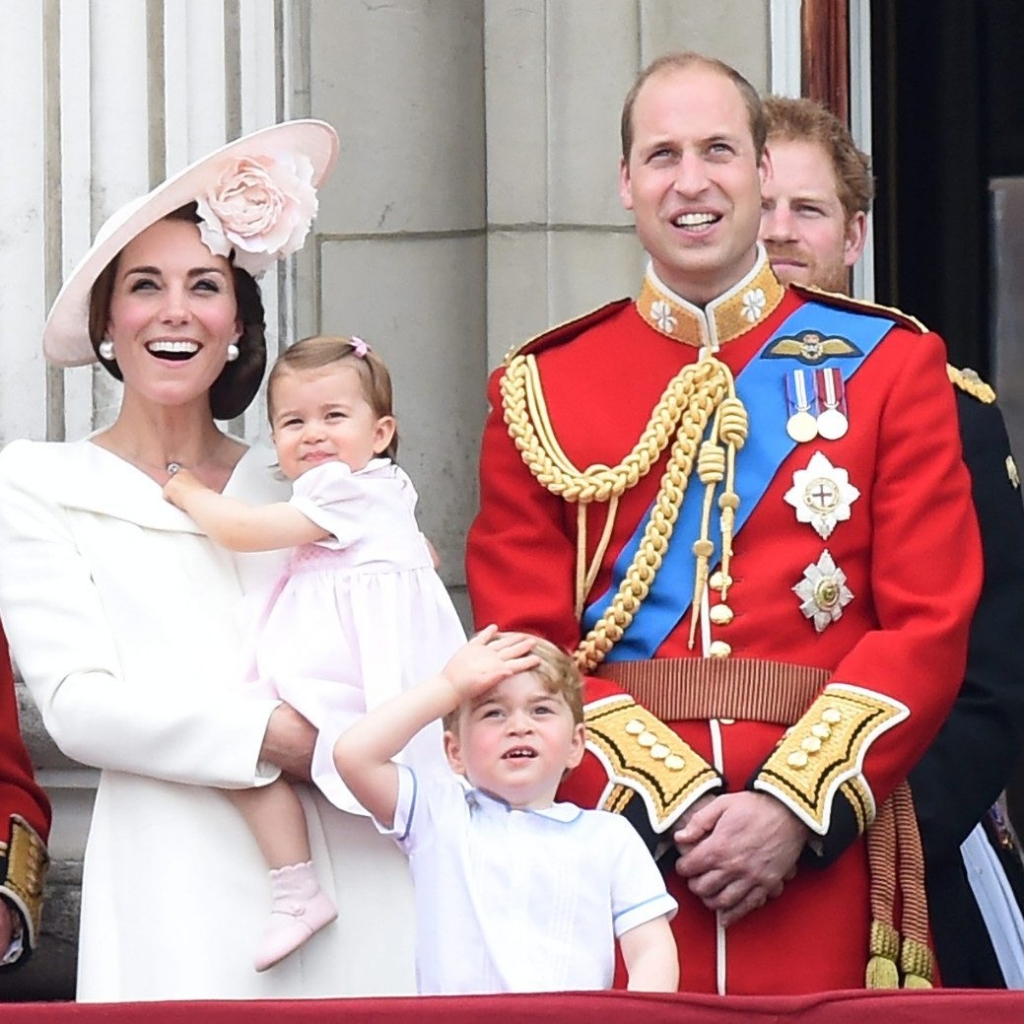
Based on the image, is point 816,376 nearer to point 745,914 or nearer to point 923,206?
point 745,914

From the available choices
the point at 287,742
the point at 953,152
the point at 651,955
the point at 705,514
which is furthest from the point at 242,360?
the point at 953,152

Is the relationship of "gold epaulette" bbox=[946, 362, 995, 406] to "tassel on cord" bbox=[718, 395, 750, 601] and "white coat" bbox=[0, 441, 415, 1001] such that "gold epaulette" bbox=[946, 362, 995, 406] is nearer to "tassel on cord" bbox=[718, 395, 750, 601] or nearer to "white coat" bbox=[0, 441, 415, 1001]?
"tassel on cord" bbox=[718, 395, 750, 601]

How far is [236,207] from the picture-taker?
3746 mm

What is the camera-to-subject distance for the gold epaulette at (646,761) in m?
3.44

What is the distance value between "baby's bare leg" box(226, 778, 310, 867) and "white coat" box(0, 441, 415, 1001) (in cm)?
3

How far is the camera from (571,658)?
351cm

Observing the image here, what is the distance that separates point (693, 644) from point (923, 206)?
9.45 feet

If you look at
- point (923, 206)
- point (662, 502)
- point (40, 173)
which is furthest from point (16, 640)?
point (923, 206)

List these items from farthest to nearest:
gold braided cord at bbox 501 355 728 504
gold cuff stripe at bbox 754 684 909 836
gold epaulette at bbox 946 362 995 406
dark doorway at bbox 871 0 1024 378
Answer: dark doorway at bbox 871 0 1024 378 → gold epaulette at bbox 946 362 995 406 → gold braided cord at bbox 501 355 728 504 → gold cuff stripe at bbox 754 684 909 836

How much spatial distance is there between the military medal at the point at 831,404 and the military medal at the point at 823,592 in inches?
6.1

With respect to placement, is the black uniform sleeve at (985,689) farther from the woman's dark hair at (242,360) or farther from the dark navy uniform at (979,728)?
the woman's dark hair at (242,360)

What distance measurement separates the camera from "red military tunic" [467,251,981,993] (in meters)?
3.45

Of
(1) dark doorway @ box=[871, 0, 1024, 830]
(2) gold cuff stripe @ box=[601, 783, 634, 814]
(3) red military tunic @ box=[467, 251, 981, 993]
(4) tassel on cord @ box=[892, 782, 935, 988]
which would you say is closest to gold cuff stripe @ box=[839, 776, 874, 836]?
(3) red military tunic @ box=[467, 251, 981, 993]

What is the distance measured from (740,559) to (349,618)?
0.49m
